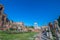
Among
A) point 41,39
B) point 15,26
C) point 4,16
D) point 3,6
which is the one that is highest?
point 3,6

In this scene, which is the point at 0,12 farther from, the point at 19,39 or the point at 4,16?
the point at 19,39

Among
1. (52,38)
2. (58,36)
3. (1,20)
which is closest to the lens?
(58,36)

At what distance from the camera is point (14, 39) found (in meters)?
32.3

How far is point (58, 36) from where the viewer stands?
18859 mm

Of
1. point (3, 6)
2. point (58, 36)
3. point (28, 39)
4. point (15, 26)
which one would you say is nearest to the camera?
point (58, 36)

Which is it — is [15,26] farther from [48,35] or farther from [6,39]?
[48,35]

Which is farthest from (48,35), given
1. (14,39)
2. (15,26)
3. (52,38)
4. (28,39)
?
(15,26)

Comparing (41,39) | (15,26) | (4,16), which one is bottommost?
(41,39)

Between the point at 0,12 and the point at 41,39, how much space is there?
39.1 meters

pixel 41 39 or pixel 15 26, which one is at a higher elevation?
pixel 15 26

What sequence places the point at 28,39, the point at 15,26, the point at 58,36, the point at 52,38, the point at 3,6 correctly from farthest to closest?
the point at 3,6, the point at 15,26, the point at 28,39, the point at 52,38, the point at 58,36

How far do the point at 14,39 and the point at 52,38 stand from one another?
8312 millimetres

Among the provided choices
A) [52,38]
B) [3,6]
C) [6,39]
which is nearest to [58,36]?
[52,38]

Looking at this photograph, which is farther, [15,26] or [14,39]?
[15,26]
